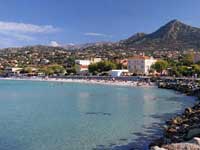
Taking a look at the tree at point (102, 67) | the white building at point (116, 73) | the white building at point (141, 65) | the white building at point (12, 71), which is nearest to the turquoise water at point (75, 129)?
the white building at point (116, 73)

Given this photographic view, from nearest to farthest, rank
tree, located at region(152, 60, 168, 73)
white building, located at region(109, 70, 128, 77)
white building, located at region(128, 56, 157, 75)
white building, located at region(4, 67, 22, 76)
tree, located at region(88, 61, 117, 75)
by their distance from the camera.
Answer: white building, located at region(109, 70, 128, 77)
tree, located at region(152, 60, 168, 73)
white building, located at region(128, 56, 157, 75)
tree, located at region(88, 61, 117, 75)
white building, located at region(4, 67, 22, 76)

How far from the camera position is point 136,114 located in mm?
33250

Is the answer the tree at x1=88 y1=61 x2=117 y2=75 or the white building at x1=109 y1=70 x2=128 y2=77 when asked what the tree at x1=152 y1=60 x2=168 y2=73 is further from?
the tree at x1=88 y1=61 x2=117 y2=75

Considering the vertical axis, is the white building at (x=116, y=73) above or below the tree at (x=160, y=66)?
below

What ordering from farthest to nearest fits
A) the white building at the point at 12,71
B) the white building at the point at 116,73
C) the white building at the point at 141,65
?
the white building at the point at 12,71 → the white building at the point at 141,65 → the white building at the point at 116,73

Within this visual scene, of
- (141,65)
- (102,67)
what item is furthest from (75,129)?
(102,67)

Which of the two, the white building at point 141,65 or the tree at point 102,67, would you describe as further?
the tree at point 102,67

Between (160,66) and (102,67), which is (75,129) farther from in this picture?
(102,67)

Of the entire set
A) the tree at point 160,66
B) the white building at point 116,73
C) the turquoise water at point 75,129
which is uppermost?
the tree at point 160,66

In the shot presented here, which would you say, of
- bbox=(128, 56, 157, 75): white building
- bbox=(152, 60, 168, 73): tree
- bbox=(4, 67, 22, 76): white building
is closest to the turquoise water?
bbox=(152, 60, 168, 73): tree

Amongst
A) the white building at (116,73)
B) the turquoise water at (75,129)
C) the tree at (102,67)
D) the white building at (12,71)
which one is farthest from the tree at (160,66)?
the turquoise water at (75,129)

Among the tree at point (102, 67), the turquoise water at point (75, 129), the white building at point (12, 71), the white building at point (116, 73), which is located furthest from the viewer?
the white building at point (12, 71)

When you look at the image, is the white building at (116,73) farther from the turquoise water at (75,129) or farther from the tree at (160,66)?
the turquoise water at (75,129)

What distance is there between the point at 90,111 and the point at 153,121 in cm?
852
